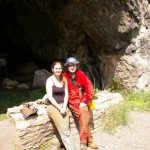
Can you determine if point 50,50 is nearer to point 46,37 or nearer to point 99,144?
point 46,37

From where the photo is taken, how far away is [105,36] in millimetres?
10344

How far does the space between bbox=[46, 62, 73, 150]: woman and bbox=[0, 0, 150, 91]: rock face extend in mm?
3703

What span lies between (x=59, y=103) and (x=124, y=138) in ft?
5.83

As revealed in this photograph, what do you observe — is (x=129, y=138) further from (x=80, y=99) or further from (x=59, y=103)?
(x=59, y=103)

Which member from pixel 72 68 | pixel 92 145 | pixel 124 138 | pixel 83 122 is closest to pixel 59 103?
pixel 83 122

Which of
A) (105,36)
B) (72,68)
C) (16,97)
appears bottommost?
(16,97)

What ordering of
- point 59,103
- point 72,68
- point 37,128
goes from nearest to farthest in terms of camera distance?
point 37,128 → point 59,103 → point 72,68

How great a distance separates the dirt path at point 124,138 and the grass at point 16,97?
6.79 feet

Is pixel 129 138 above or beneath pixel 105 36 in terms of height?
beneath

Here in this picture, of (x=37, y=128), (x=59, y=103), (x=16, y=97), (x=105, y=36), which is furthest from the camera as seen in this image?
(x=16, y=97)

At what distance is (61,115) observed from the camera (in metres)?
6.49

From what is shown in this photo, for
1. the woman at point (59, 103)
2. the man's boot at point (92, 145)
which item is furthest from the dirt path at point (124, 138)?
the woman at point (59, 103)

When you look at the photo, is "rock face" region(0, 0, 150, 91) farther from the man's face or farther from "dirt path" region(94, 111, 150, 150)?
the man's face

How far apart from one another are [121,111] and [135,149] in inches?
Answer: 44.6
